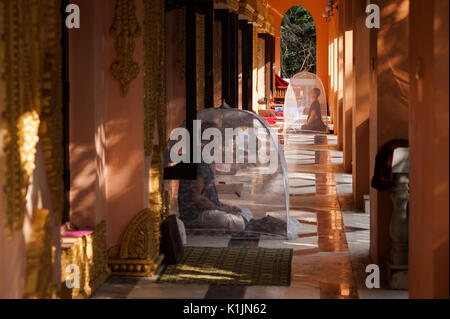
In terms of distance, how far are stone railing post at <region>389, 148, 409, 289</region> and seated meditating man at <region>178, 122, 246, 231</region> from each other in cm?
230

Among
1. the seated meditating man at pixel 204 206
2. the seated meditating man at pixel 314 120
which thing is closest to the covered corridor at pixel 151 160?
the seated meditating man at pixel 204 206

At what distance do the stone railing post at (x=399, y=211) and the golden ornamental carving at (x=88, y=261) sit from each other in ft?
7.85

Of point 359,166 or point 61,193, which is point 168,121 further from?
point 61,193

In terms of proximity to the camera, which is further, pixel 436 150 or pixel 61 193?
pixel 61 193

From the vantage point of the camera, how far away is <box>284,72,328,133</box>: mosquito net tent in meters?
20.3

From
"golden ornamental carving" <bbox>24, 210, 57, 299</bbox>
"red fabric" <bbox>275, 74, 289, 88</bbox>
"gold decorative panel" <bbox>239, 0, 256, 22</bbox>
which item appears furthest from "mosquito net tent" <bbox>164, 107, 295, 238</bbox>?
"red fabric" <bbox>275, 74, 289, 88</bbox>

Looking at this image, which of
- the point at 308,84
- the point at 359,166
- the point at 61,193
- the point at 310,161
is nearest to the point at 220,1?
the point at 359,166

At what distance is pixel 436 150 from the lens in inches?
152

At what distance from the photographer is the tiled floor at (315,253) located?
19.5 feet

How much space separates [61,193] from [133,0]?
7.53ft

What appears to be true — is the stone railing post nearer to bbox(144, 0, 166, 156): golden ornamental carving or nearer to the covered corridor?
the covered corridor

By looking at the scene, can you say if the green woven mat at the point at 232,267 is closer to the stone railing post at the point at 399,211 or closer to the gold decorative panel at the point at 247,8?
the stone railing post at the point at 399,211

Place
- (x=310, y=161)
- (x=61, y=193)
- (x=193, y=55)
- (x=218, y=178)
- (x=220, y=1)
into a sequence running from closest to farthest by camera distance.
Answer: (x=61, y=193) → (x=193, y=55) → (x=218, y=178) → (x=220, y=1) → (x=310, y=161)

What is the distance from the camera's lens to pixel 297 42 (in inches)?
1403
